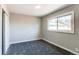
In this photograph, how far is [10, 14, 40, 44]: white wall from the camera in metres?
4.64

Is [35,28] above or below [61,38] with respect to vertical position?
above

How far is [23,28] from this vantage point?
505cm

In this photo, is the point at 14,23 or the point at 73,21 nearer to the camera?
the point at 73,21

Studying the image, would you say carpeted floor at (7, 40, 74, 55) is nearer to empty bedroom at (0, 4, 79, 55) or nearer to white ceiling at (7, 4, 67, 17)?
empty bedroom at (0, 4, 79, 55)

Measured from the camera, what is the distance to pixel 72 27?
286 centimetres

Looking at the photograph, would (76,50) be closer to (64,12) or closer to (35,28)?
(64,12)

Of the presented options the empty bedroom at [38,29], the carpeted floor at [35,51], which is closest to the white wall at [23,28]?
the empty bedroom at [38,29]

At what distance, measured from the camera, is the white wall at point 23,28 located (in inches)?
183

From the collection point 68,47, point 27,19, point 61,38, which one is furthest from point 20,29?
point 68,47

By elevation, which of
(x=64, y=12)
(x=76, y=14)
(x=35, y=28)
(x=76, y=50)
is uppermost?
(x=64, y=12)

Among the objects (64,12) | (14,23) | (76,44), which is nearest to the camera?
(76,44)

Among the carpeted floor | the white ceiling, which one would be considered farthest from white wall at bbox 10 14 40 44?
the carpeted floor
